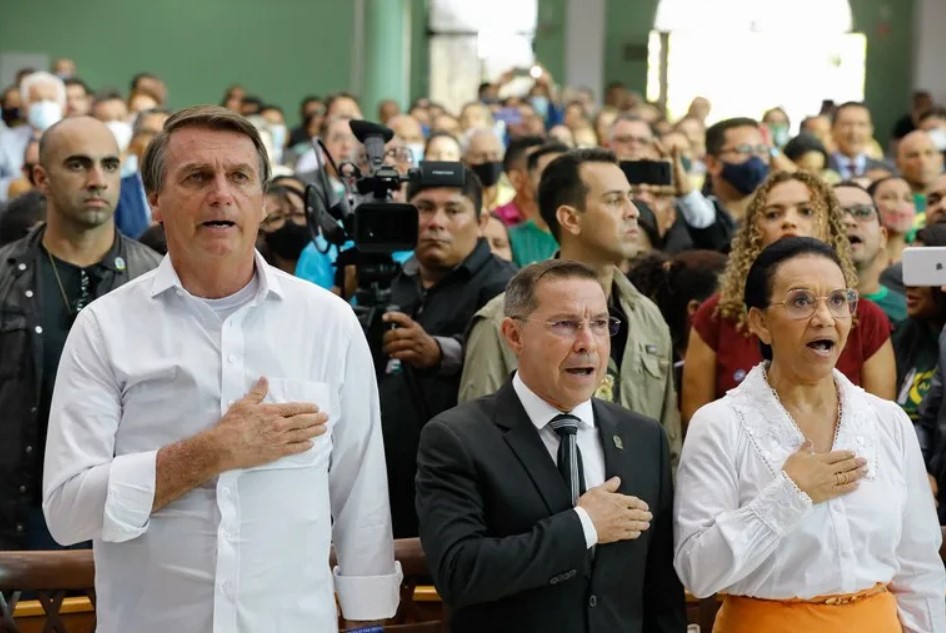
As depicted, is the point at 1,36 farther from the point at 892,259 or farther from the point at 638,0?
the point at 892,259

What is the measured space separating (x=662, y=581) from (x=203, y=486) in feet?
3.25

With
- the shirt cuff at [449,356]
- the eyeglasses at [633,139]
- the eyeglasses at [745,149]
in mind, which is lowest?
the shirt cuff at [449,356]

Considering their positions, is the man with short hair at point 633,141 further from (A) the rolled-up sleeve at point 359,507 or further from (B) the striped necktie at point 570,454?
(A) the rolled-up sleeve at point 359,507

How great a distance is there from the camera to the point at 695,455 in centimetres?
309

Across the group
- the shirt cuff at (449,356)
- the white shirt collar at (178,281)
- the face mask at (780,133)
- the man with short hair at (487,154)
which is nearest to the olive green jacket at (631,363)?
the shirt cuff at (449,356)

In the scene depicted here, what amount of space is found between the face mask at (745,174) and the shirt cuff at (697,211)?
21 cm

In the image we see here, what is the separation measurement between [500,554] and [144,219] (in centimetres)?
466

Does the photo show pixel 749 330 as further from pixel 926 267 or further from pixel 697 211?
pixel 697 211

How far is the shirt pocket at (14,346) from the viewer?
3.97 m

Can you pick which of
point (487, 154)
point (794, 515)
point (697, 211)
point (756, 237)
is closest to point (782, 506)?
point (794, 515)

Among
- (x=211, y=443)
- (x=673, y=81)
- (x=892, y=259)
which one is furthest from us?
(x=673, y=81)

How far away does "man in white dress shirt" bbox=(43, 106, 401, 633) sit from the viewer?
2611 mm

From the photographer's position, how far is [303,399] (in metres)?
2.71

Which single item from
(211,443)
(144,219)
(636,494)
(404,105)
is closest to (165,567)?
(211,443)
